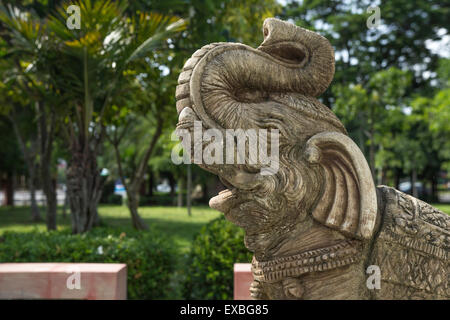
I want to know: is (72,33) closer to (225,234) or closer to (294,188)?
(225,234)

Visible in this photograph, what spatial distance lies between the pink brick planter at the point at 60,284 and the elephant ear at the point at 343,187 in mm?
1771

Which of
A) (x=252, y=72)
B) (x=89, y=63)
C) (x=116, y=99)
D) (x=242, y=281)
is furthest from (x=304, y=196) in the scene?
(x=116, y=99)

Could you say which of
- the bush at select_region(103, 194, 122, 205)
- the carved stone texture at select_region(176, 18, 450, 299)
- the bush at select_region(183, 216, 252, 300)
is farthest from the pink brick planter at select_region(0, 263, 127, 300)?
the bush at select_region(103, 194, 122, 205)

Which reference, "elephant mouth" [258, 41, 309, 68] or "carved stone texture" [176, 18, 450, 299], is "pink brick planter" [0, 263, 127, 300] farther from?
"elephant mouth" [258, 41, 309, 68]

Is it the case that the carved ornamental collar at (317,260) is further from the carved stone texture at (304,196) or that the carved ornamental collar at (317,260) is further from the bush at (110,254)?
the bush at (110,254)

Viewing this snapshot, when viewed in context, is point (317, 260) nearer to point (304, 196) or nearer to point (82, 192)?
point (304, 196)

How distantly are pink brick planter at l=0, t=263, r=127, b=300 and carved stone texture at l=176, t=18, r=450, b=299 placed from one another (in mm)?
1454

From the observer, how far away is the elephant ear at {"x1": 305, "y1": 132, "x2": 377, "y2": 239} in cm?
170

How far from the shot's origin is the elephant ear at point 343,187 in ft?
5.57

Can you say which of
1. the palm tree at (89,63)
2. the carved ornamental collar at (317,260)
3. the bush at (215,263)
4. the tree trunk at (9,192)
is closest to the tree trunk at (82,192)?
the palm tree at (89,63)

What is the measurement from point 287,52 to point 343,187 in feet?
2.31

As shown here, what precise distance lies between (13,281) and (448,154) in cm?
1603
